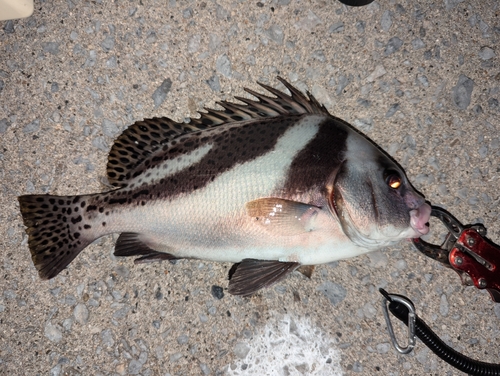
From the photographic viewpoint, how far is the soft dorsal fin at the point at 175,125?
185 cm

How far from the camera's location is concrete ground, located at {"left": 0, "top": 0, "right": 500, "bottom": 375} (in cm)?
212

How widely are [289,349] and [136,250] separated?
95 cm

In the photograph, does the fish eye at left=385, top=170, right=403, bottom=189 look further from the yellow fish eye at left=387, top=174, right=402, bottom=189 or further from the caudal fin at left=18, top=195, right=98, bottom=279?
the caudal fin at left=18, top=195, right=98, bottom=279

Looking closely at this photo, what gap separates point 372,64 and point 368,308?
126cm

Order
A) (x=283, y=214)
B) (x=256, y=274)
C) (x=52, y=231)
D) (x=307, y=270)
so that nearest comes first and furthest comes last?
(x=283, y=214), (x=256, y=274), (x=52, y=231), (x=307, y=270)

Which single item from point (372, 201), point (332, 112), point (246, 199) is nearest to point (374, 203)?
point (372, 201)

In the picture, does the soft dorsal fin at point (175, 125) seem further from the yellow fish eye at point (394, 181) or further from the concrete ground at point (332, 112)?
the yellow fish eye at point (394, 181)

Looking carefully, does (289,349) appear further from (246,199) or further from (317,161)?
(317,161)

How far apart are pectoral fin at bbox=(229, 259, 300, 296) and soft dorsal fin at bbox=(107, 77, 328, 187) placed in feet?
2.14

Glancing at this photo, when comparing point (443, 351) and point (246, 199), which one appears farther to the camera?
point (443, 351)

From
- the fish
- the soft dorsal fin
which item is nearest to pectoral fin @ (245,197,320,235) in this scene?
the fish

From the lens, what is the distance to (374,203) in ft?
5.52

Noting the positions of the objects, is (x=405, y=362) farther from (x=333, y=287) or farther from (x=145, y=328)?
(x=145, y=328)

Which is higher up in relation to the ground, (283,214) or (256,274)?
(283,214)
